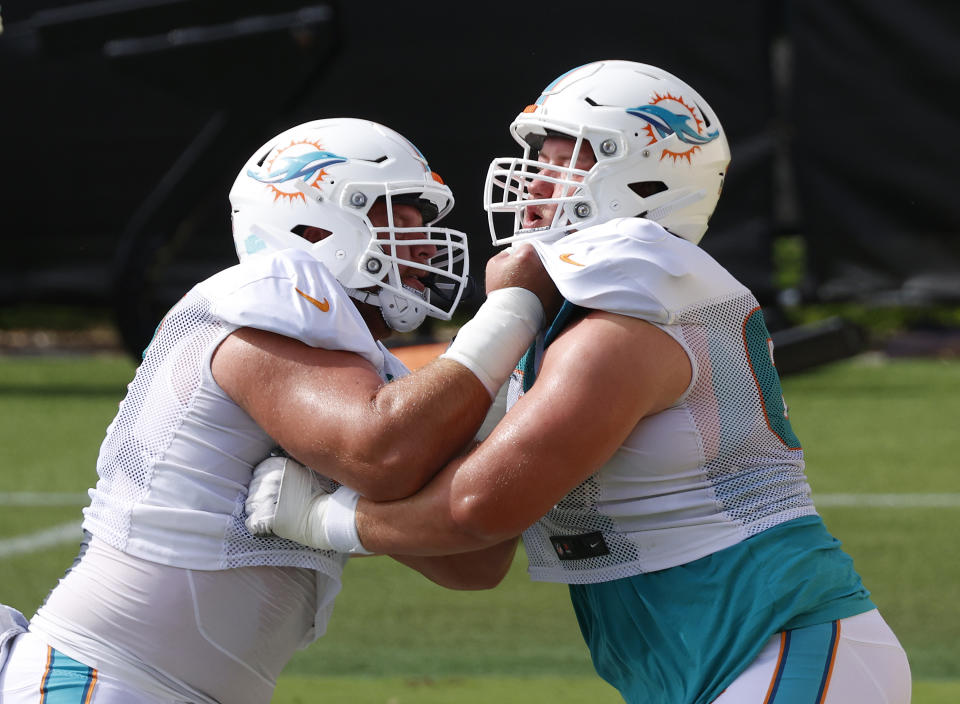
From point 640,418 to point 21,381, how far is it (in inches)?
415

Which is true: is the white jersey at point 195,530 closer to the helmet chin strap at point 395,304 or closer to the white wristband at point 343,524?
the white wristband at point 343,524

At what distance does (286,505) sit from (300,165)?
805 millimetres

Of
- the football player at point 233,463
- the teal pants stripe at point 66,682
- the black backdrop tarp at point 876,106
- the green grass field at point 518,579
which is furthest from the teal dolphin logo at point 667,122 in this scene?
the black backdrop tarp at point 876,106

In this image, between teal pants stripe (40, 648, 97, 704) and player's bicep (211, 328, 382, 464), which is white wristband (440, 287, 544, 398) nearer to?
player's bicep (211, 328, 382, 464)

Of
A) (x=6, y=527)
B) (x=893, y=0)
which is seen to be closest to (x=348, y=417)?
(x=6, y=527)

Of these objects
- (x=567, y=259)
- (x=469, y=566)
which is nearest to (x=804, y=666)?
(x=469, y=566)

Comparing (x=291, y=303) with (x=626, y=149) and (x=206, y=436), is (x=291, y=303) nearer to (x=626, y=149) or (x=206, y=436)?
(x=206, y=436)

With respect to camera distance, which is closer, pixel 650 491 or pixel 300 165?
pixel 650 491

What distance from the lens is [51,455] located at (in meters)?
8.54

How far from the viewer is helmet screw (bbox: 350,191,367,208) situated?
2.76 meters

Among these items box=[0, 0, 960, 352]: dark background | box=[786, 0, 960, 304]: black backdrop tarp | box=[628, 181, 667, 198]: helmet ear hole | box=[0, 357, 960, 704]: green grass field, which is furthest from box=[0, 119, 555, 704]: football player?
box=[786, 0, 960, 304]: black backdrop tarp

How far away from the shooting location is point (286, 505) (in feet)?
7.79

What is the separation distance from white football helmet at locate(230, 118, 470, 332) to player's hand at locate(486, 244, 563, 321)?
344 millimetres

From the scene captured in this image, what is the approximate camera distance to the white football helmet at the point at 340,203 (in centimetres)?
275
